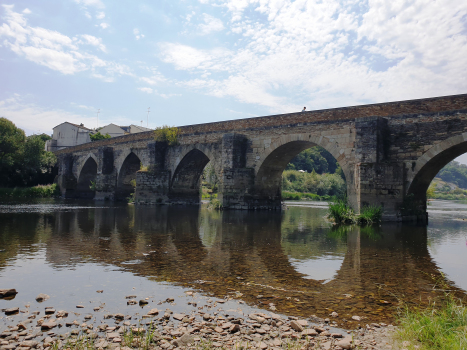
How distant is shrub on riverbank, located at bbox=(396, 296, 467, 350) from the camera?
270 centimetres

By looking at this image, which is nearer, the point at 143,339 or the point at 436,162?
the point at 143,339

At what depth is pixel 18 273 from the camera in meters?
5.02

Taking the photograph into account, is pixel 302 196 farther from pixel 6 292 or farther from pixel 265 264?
pixel 6 292

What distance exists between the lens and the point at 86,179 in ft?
119

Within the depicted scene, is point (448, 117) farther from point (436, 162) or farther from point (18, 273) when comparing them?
point (18, 273)

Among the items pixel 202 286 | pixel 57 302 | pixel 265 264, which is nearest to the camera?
pixel 57 302

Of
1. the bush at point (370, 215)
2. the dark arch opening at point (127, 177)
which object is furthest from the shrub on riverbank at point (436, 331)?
the dark arch opening at point (127, 177)

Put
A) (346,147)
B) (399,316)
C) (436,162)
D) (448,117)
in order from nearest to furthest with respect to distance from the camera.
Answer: (399,316) < (448,117) < (436,162) < (346,147)

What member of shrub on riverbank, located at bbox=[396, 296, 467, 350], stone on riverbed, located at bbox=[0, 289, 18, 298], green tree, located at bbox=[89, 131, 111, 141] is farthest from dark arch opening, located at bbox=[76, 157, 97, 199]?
shrub on riverbank, located at bbox=[396, 296, 467, 350]

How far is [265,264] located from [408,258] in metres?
2.79

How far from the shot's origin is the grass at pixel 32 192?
30.5 metres

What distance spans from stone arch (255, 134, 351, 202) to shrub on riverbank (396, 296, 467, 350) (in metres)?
12.1

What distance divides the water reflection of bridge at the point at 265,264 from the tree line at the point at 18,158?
27326mm

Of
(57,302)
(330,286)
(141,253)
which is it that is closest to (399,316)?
(330,286)
